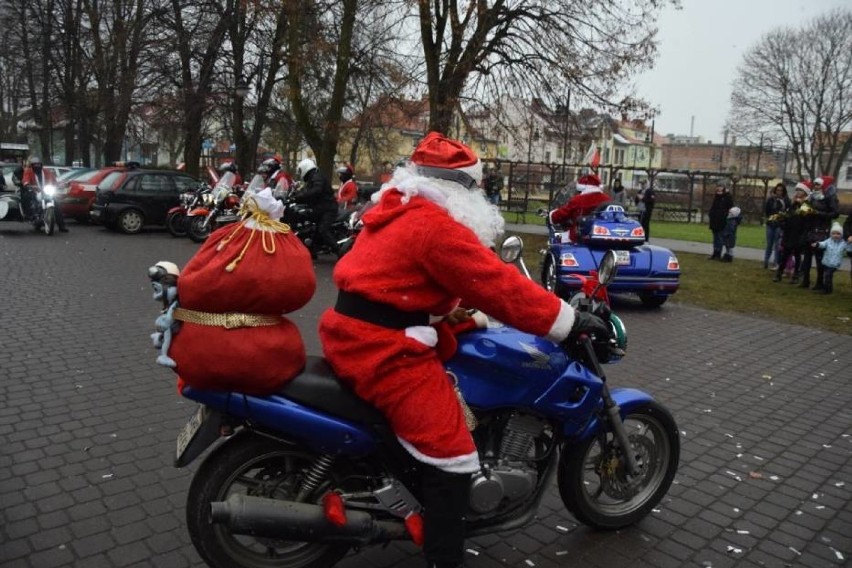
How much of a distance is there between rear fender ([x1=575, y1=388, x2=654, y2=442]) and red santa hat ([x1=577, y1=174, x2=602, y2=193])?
7.26 metres

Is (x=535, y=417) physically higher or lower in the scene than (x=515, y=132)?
lower

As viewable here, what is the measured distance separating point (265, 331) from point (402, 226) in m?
0.66

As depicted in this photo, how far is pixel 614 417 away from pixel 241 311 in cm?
180

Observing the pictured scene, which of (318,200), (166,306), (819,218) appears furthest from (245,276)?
(819,218)

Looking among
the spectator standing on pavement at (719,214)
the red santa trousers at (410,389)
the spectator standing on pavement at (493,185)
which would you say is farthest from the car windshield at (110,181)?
the red santa trousers at (410,389)

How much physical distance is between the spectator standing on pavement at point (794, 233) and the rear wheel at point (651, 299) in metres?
3.97

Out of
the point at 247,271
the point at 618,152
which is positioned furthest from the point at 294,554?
the point at 618,152

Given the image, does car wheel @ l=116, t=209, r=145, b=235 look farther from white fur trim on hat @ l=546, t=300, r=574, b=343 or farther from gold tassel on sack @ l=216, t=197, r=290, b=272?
white fur trim on hat @ l=546, t=300, r=574, b=343

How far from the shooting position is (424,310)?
9.41 ft

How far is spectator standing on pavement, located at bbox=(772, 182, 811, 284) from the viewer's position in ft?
42.4

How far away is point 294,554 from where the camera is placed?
3.09 m

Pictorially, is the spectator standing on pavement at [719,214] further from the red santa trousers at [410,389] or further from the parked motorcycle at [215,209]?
the red santa trousers at [410,389]

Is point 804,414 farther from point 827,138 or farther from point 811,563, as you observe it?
point 827,138

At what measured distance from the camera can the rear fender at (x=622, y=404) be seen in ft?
11.4
